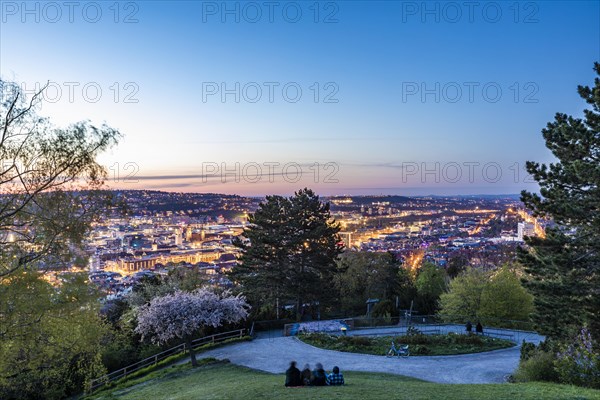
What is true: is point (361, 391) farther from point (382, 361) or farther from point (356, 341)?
point (356, 341)

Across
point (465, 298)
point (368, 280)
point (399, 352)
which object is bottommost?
point (368, 280)

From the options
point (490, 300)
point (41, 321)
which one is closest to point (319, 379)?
point (41, 321)

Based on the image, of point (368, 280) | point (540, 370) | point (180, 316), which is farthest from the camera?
point (368, 280)

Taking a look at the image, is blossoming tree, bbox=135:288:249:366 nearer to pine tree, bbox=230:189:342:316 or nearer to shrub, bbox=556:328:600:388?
pine tree, bbox=230:189:342:316

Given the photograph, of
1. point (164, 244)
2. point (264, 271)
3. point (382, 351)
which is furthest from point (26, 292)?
point (164, 244)

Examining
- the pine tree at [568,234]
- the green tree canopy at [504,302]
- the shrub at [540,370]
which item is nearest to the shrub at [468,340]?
the pine tree at [568,234]

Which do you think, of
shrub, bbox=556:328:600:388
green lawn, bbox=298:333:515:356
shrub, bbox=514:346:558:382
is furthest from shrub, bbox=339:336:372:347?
shrub, bbox=556:328:600:388
